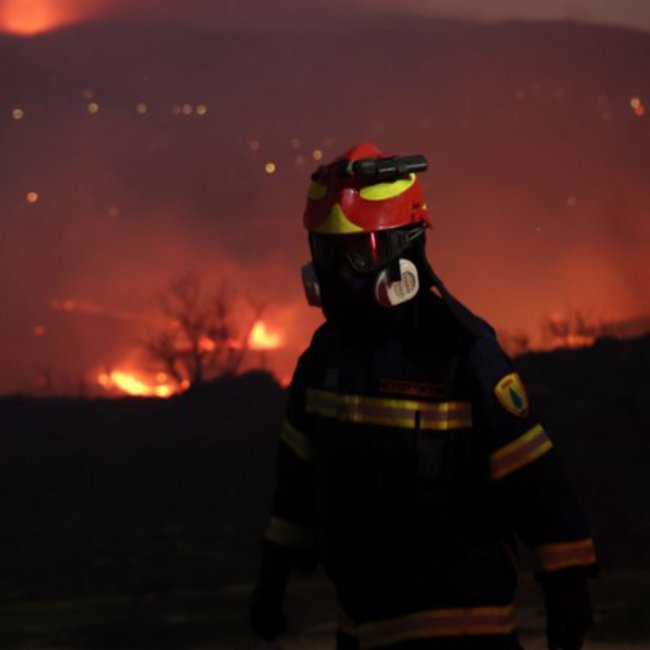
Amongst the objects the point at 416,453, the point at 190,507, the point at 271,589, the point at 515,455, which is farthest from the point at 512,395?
the point at 190,507

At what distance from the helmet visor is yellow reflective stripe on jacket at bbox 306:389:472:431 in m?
0.29

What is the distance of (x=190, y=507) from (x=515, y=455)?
33.7 ft

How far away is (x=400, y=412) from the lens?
361cm

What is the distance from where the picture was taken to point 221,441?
1634 centimetres

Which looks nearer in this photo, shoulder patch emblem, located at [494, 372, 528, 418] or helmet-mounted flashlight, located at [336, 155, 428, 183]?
shoulder patch emblem, located at [494, 372, 528, 418]

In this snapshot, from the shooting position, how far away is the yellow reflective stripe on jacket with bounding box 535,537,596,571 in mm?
3525

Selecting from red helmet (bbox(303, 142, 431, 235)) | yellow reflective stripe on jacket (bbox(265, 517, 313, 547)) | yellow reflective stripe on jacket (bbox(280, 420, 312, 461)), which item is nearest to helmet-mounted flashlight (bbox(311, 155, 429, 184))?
red helmet (bbox(303, 142, 431, 235))

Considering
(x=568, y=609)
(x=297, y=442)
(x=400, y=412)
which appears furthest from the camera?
(x=297, y=442)

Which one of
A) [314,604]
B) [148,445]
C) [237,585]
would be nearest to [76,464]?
[148,445]

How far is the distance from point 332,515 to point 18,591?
704 centimetres

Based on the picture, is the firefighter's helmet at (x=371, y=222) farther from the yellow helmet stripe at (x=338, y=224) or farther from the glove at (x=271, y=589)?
the glove at (x=271, y=589)

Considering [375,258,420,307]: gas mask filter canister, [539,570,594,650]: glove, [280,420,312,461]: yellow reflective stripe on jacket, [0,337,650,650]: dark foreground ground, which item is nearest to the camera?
[539,570,594,650]: glove

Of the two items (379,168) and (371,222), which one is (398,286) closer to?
(371,222)

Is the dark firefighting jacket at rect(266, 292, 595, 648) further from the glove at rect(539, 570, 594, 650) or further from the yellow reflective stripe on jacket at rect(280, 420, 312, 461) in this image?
the yellow reflective stripe on jacket at rect(280, 420, 312, 461)
